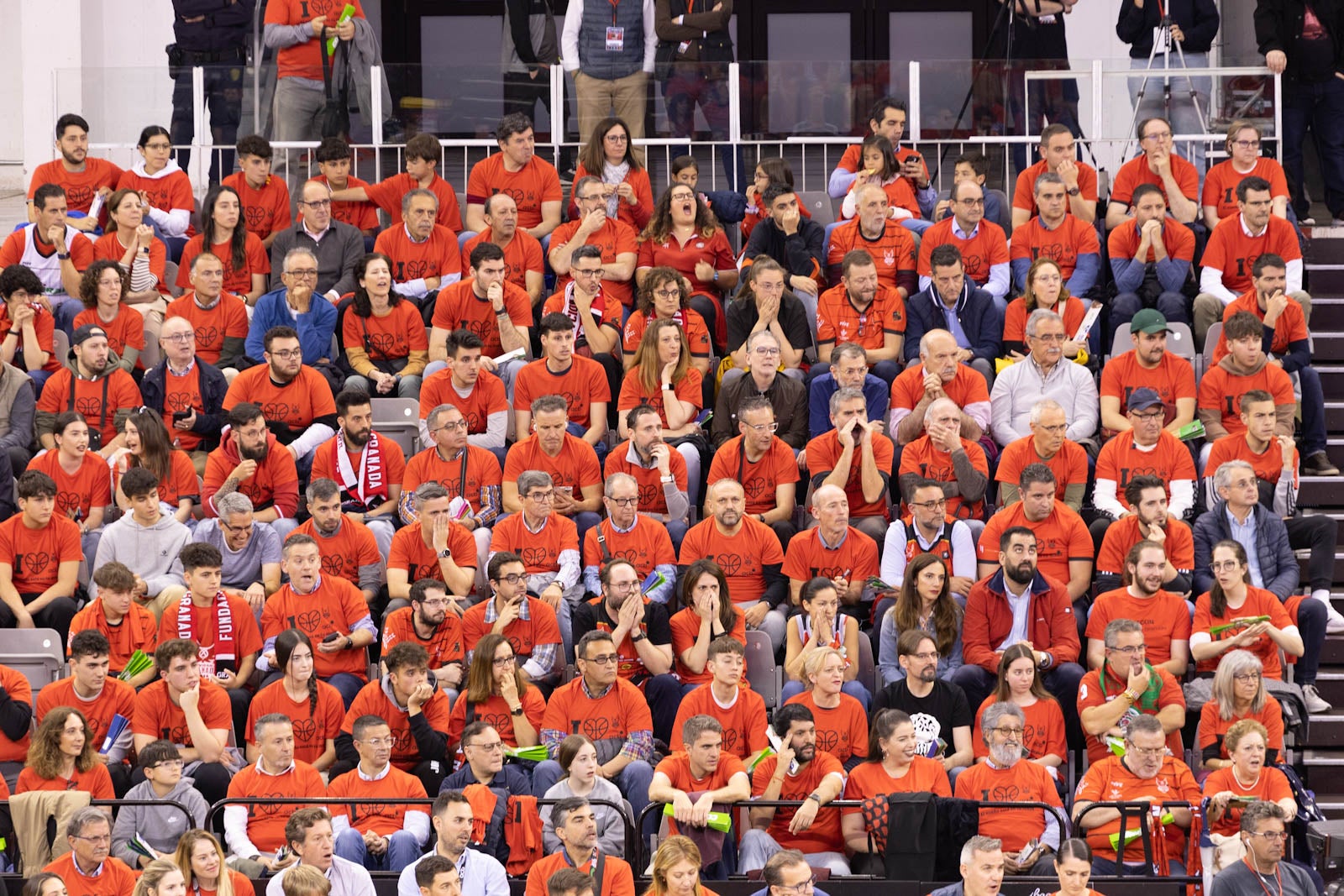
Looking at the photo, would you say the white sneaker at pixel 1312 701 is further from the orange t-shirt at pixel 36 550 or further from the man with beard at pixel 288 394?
the orange t-shirt at pixel 36 550

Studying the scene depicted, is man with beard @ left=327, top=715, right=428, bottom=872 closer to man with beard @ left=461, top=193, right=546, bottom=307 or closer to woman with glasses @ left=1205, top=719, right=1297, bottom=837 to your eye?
woman with glasses @ left=1205, top=719, right=1297, bottom=837

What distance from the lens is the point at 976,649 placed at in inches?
451

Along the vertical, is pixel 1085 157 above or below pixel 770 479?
above

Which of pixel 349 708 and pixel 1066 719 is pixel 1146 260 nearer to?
pixel 1066 719

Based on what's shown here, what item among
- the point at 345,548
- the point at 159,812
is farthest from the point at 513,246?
the point at 159,812

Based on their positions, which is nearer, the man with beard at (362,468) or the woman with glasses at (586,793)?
the woman with glasses at (586,793)

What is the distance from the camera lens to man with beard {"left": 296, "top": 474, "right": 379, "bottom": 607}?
12.1 metres

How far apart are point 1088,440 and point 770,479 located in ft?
6.48

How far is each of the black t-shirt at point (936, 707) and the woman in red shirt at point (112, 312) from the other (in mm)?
5398

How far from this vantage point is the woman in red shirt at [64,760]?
1067 cm

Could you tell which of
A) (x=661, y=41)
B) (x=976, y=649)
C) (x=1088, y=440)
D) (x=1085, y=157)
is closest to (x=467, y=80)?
(x=661, y=41)

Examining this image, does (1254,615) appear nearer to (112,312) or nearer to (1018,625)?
(1018,625)

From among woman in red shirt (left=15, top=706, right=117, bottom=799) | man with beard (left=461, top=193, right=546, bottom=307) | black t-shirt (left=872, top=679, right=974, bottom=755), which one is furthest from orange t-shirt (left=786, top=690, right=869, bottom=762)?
man with beard (left=461, top=193, right=546, bottom=307)

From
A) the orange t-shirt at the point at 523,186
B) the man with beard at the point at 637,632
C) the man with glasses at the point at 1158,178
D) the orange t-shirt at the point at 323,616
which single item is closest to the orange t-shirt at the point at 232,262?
the orange t-shirt at the point at 523,186
